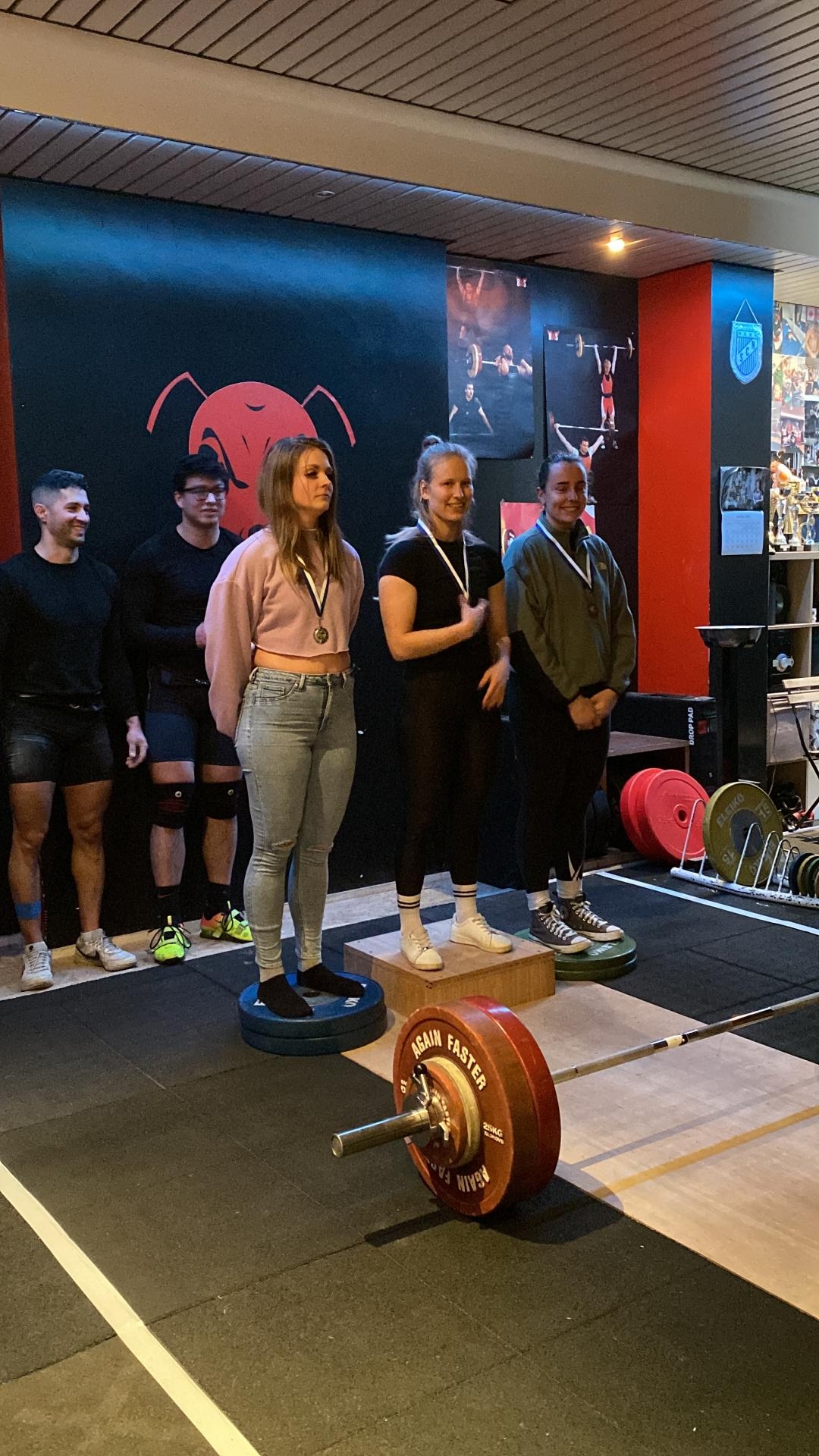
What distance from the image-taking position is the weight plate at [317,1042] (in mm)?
3338

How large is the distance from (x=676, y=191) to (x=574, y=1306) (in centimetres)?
463

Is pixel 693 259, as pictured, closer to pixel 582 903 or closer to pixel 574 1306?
pixel 582 903

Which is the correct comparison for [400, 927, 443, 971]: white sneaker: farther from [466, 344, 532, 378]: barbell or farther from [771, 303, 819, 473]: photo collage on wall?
[771, 303, 819, 473]: photo collage on wall

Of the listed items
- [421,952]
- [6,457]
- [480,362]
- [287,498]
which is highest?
[480,362]

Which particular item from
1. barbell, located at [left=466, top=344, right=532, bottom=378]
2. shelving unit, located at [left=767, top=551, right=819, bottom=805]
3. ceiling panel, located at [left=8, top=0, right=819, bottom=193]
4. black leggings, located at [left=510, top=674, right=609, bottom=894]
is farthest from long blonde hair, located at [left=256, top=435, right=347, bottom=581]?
shelving unit, located at [left=767, top=551, right=819, bottom=805]

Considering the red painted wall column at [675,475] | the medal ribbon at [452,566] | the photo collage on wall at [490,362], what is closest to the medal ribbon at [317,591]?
the medal ribbon at [452,566]

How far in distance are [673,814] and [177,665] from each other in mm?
2287

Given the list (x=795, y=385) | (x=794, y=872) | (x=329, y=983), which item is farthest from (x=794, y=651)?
(x=329, y=983)

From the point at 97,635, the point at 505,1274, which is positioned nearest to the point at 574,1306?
the point at 505,1274

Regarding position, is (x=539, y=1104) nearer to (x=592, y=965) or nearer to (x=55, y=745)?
(x=592, y=965)

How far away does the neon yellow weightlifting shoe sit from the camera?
4.47 meters

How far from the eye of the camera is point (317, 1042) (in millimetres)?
3336

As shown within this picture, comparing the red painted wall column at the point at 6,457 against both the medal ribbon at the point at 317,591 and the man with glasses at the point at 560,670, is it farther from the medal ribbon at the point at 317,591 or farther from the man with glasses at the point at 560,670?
the man with glasses at the point at 560,670

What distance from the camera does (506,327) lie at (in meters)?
5.80
